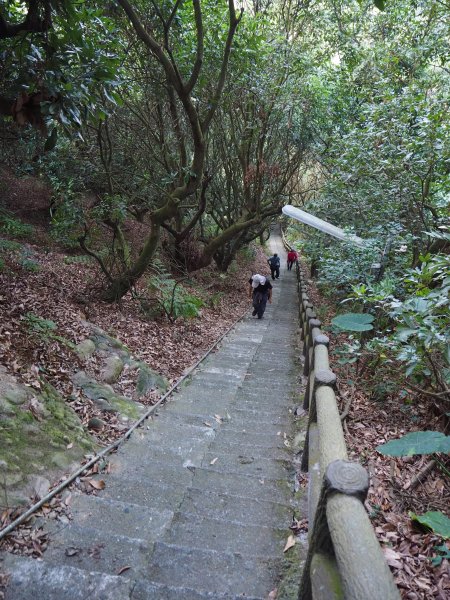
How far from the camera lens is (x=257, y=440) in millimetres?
4641

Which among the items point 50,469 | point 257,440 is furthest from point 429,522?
point 50,469

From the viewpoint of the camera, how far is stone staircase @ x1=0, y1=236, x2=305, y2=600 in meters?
2.43

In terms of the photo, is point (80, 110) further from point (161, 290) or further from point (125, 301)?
point (161, 290)

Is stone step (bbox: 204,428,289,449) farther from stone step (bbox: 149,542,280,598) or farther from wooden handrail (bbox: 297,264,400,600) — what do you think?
wooden handrail (bbox: 297,264,400,600)

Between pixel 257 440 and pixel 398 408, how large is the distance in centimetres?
189

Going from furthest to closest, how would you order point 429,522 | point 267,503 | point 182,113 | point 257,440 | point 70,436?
point 182,113 < point 257,440 < point 70,436 < point 267,503 < point 429,522

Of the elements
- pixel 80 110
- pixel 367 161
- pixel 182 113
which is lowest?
pixel 80 110

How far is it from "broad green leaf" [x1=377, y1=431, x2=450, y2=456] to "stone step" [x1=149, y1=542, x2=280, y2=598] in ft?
3.49

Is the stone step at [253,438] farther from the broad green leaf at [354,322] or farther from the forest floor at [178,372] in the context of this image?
the broad green leaf at [354,322]

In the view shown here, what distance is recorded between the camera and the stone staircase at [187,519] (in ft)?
7.97

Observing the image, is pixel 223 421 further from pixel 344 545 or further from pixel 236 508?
pixel 344 545

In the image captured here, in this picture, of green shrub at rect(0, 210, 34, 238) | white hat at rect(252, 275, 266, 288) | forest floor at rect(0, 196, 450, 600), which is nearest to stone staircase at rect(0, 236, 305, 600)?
forest floor at rect(0, 196, 450, 600)

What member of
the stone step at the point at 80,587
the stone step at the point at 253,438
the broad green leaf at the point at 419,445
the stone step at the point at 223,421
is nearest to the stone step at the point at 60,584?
the stone step at the point at 80,587

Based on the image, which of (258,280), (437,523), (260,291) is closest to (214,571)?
(437,523)
